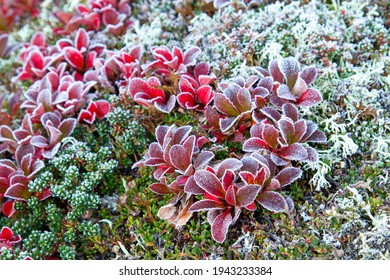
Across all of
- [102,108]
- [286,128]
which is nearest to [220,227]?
[286,128]

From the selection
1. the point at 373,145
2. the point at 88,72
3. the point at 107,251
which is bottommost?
the point at 107,251

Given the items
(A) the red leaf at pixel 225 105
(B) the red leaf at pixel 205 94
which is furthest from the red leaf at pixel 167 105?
(A) the red leaf at pixel 225 105

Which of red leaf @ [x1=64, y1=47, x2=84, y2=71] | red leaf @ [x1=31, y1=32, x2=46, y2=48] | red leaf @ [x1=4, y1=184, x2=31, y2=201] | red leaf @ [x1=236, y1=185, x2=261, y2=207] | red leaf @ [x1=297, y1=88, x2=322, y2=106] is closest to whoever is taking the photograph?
red leaf @ [x1=236, y1=185, x2=261, y2=207]

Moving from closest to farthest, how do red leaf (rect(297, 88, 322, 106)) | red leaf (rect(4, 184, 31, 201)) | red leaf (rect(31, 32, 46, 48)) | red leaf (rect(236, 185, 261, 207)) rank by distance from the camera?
red leaf (rect(236, 185, 261, 207)), red leaf (rect(297, 88, 322, 106)), red leaf (rect(4, 184, 31, 201)), red leaf (rect(31, 32, 46, 48))

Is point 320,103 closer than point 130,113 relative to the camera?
Yes

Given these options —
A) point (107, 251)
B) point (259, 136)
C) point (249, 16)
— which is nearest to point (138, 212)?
point (107, 251)

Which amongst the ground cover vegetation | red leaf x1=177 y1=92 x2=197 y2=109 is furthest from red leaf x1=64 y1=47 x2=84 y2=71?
red leaf x1=177 y1=92 x2=197 y2=109

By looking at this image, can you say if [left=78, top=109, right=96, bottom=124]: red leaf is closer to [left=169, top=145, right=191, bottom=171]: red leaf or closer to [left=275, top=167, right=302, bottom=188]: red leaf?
[left=169, top=145, right=191, bottom=171]: red leaf

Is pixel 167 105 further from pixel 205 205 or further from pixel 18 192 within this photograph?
pixel 18 192

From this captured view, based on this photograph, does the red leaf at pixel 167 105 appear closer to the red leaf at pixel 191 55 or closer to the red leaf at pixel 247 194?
the red leaf at pixel 191 55

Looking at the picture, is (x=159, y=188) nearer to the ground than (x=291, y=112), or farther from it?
nearer to the ground

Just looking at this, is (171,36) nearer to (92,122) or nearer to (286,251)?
(92,122)
